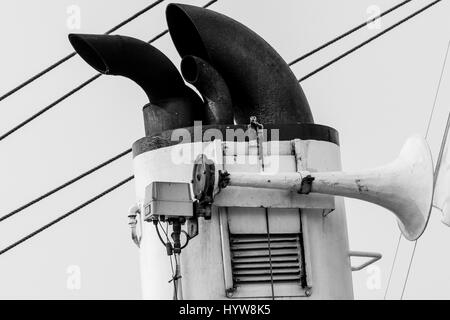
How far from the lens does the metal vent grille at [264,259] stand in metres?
→ 11.7

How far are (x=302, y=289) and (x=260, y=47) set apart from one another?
195cm

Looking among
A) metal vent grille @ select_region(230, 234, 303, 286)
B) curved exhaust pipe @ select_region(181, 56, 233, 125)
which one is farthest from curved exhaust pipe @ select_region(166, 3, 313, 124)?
metal vent grille @ select_region(230, 234, 303, 286)

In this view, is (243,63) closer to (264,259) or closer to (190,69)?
(190,69)

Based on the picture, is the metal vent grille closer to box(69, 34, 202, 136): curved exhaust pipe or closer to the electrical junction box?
the electrical junction box

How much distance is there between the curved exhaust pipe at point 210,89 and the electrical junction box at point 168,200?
110cm

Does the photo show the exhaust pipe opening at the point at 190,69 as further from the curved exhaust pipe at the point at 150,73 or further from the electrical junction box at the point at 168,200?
the electrical junction box at the point at 168,200

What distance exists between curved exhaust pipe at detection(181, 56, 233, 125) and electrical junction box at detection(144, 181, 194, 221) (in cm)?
110

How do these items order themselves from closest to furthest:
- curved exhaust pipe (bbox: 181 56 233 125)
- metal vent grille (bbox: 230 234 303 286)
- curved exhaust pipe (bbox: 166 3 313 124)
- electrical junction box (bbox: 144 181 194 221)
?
electrical junction box (bbox: 144 181 194 221) → metal vent grille (bbox: 230 234 303 286) → curved exhaust pipe (bbox: 181 56 233 125) → curved exhaust pipe (bbox: 166 3 313 124)

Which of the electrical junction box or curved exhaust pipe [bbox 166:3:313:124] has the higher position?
curved exhaust pipe [bbox 166:3:313:124]

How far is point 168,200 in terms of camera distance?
37.0 feet

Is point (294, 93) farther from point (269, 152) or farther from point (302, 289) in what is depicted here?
point (302, 289)

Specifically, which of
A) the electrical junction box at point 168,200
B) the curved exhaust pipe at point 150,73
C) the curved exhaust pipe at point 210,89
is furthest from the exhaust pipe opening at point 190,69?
the electrical junction box at point 168,200

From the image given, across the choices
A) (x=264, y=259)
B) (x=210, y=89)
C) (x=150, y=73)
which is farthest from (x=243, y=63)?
(x=264, y=259)

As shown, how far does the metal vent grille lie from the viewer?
11.7 m
